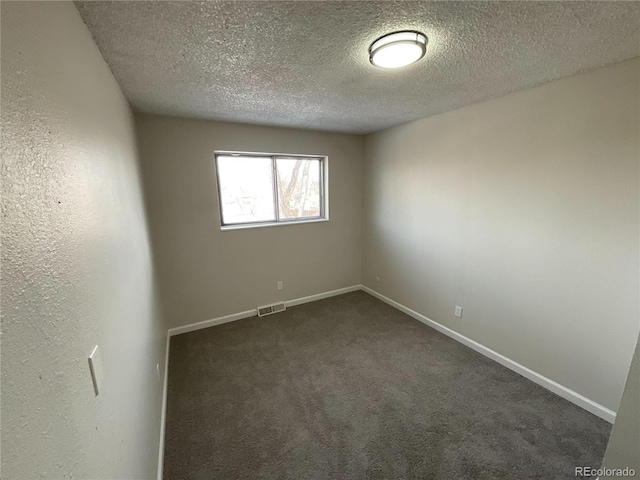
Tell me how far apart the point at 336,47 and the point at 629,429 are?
229 cm

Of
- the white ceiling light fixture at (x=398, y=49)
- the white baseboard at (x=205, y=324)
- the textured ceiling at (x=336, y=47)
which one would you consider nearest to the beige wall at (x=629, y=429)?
the textured ceiling at (x=336, y=47)

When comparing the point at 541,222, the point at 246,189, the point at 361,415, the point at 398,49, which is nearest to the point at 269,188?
the point at 246,189

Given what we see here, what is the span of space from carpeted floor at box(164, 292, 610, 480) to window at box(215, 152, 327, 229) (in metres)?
1.49

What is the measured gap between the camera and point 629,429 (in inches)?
46.9

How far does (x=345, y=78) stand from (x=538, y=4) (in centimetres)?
99

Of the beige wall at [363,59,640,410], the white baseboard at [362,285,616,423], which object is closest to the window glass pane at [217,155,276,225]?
the beige wall at [363,59,640,410]

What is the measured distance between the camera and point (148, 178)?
2.62m

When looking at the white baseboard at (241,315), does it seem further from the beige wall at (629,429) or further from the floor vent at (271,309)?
the beige wall at (629,429)

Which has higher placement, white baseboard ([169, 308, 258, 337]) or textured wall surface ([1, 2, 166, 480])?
textured wall surface ([1, 2, 166, 480])

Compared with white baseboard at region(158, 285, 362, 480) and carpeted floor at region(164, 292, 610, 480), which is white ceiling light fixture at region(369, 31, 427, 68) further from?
white baseboard at region(158, 285, 362, 480)

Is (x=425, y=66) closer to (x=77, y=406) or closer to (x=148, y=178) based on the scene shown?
(x=77, y=406)

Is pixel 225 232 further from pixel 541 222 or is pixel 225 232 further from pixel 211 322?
pixel 541 222

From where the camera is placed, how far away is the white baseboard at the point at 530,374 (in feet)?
6.04

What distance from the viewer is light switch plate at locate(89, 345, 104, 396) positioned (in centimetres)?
76
